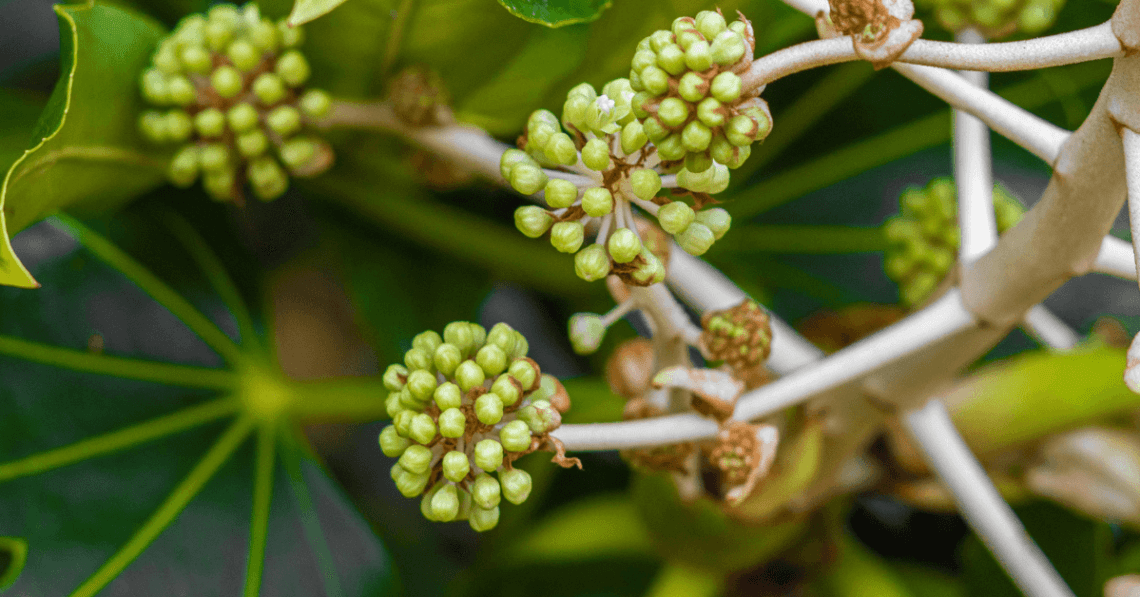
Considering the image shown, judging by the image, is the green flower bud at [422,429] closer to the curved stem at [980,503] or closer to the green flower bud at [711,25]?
the green flower bud at [711,25]

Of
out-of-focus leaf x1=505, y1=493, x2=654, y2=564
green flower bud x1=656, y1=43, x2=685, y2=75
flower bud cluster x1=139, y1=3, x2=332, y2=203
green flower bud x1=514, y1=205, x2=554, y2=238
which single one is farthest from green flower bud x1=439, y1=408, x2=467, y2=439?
out-of-focus leaf x1=505, y1=493, x2=654, y2=564

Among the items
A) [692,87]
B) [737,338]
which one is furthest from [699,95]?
[737,338]

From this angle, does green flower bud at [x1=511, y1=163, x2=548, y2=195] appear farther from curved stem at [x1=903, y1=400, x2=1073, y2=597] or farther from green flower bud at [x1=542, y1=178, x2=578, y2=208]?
curved stem at [x1=903, y1=400, x2=1073, y2=597]

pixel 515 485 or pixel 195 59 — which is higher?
pixel 195 59

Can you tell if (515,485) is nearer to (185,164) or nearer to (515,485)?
(515,485)

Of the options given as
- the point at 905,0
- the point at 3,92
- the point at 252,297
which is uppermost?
the point at 3,92

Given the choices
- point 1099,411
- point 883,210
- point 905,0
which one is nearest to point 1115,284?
point 883,210

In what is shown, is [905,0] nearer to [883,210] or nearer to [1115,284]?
[883,210]

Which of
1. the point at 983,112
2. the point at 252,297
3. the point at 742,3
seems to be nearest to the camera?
the point at 983,112
